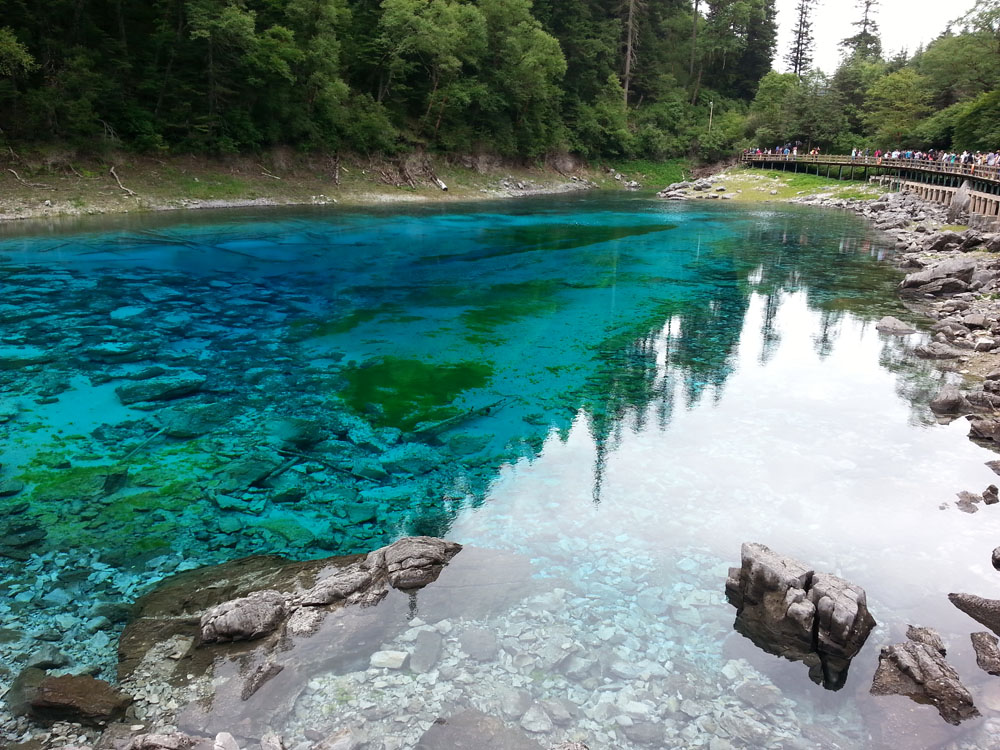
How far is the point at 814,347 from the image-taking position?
16.4 m

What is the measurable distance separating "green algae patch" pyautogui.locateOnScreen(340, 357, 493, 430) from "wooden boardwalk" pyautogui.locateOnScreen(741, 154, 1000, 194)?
34.9 m

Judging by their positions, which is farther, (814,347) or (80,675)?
(814,347)

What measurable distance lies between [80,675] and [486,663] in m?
3.61

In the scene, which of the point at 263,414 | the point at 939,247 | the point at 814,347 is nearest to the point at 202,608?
the point at 263,414

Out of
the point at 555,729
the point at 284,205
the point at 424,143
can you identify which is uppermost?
the point at 424,143

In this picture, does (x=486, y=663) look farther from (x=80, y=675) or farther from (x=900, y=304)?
(x=900, y=304)

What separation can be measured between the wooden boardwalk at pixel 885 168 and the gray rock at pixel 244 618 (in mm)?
41271

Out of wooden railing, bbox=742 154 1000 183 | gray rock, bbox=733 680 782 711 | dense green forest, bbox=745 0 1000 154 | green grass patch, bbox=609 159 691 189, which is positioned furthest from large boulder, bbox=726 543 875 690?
green grass patch, bbox=609 159 691 189

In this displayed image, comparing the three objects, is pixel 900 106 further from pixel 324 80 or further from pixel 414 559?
pixel 414 559

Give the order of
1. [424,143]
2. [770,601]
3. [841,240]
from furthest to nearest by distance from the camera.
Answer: [424,143], [841,240], [770,601]

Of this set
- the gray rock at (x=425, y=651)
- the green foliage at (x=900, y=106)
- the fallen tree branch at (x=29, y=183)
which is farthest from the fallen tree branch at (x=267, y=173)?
the green foliage at (x=900, y=106)

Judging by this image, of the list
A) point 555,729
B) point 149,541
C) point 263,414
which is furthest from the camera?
point 263,414

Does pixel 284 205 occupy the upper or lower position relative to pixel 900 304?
upper

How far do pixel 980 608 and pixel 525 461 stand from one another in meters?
5.90
